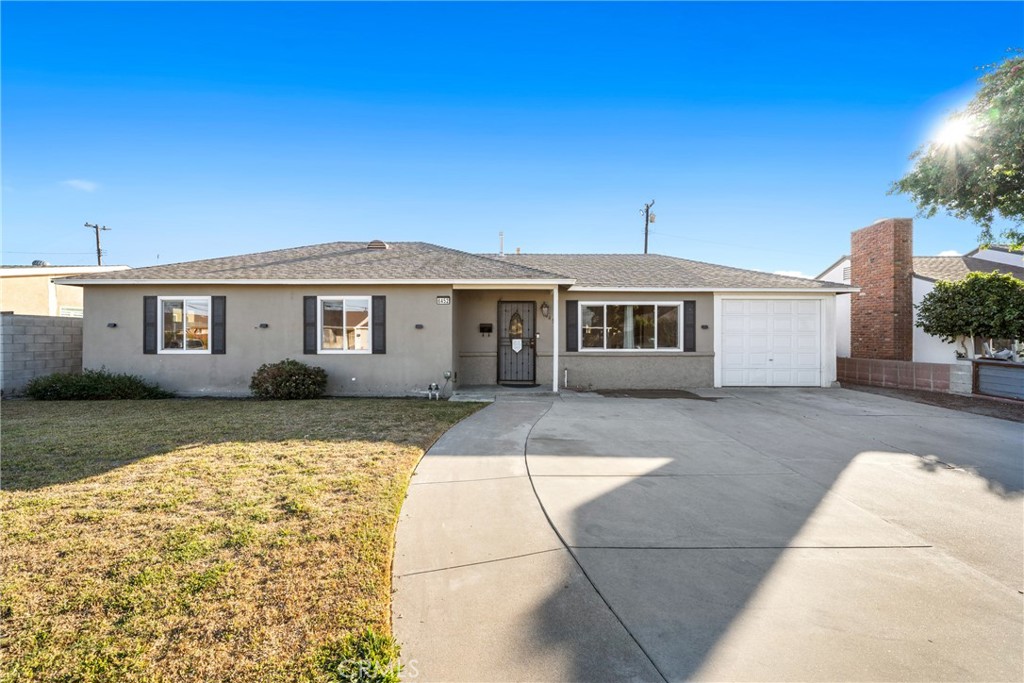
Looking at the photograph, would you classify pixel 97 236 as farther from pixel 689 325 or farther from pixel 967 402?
pixel 967 402

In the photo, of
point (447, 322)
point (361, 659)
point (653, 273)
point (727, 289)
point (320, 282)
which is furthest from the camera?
point (653, 273)

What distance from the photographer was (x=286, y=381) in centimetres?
993

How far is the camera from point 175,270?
11.1 meters

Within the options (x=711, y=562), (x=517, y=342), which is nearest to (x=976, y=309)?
(x=517, y=342)

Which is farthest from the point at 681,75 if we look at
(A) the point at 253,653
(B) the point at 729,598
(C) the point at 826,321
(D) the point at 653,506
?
(A) the point at 253,653

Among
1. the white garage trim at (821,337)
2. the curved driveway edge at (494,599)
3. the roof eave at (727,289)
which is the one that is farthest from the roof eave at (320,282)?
the curved driveway edge at (494,599)

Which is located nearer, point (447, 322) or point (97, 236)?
point (447, 322)

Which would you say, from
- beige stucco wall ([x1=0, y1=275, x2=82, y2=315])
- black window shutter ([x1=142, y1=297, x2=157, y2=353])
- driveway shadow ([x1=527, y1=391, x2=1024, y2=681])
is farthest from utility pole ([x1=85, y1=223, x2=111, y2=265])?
driveway shadow ([x1=527, y1=391, x2=1024, y2=681])

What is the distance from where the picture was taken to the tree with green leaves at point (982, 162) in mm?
9305

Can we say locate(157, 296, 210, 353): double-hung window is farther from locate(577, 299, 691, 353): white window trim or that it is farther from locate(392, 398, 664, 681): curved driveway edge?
locate(577, 299, 691, 353): white window trim

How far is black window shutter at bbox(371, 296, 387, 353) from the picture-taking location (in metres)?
10.7

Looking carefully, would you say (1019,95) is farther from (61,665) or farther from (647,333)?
(61,665)

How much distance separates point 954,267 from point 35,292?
105 ft

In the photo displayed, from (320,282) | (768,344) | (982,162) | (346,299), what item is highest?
(982,162)
